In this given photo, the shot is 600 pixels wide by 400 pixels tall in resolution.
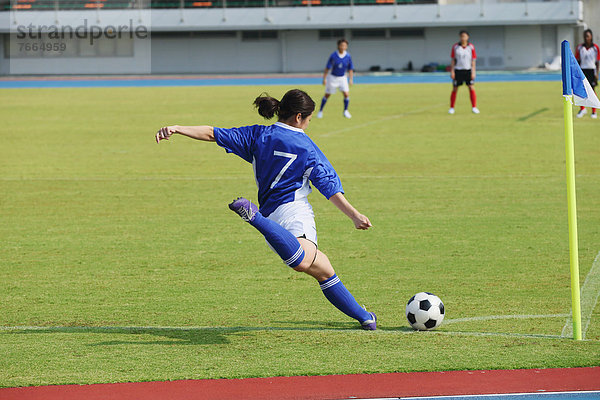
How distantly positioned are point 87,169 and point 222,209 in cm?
507

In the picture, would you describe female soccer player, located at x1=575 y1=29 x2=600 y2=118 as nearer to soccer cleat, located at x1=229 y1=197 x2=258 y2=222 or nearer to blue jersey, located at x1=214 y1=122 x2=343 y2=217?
blue jersey, located at x1=214 y1=122 x2=343 y2=217

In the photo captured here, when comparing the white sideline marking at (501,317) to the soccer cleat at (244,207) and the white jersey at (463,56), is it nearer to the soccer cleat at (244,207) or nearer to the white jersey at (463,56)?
the soccer cleat at (244,207)

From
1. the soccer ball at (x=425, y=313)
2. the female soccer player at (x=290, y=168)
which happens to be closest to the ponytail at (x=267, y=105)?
the female soccer player at (x=290, y=168)

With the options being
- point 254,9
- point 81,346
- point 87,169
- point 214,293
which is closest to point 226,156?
point 87,169

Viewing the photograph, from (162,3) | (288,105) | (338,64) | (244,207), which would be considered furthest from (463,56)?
(162,3)

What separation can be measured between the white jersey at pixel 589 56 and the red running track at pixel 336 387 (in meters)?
18.8

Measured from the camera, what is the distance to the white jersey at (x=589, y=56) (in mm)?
21781

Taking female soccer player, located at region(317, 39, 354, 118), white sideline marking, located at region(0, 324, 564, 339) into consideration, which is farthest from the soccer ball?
female soccer player, located at region(317, 39, 354, 118)

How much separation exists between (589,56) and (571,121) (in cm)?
1775

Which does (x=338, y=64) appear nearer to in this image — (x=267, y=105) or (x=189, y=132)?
(x=267, y=105)

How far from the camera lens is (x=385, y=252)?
9008 mm

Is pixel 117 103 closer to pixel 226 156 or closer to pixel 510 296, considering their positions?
pixel 226 156

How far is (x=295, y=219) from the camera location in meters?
5.48

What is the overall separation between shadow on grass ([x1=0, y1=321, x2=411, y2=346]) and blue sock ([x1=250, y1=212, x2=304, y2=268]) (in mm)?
817
